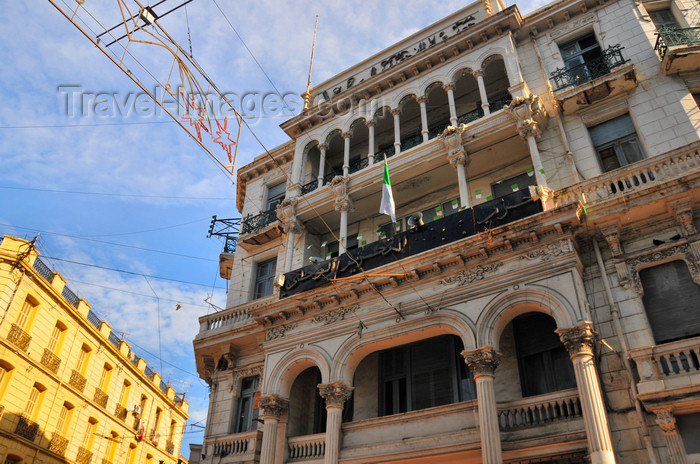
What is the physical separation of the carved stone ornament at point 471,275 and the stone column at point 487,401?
222 centimetres

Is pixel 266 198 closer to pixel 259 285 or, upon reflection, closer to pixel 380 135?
pixel 259 285

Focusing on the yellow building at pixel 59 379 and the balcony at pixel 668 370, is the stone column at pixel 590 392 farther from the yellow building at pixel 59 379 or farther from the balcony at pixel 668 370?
the yellow building at pixel 59 379

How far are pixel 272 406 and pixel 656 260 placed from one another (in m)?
12.4

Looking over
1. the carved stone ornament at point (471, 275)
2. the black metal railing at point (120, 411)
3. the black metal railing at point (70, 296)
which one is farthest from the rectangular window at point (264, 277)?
the black metal railing at point (120, 411)

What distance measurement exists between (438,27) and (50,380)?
2763 centimetres

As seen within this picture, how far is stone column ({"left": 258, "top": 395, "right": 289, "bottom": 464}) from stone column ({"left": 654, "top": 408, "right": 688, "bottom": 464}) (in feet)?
35.9

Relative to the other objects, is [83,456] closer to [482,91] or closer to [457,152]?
[457,152]

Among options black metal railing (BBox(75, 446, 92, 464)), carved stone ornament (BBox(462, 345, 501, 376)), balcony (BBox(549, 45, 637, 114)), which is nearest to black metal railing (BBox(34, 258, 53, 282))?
black metal railing (BBox(75, 446, 92, 464))

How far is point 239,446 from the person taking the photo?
18.5 metres

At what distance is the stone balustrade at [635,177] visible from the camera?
14.4 meters

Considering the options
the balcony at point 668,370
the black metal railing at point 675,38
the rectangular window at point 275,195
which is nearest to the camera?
the balcony at point 668,370

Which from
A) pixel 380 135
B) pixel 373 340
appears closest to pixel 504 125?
pixel 380 135

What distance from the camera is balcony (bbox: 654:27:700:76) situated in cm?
1656

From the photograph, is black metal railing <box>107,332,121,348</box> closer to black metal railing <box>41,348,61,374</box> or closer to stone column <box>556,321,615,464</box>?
black metal railing <box>41,348,61,374</box>
